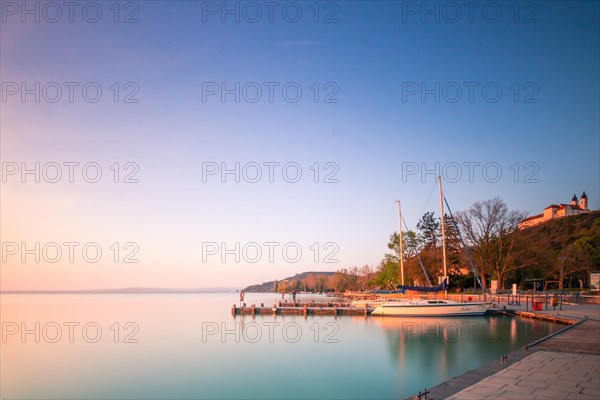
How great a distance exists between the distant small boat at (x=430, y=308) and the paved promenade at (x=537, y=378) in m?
24.6

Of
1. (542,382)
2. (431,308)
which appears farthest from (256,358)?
(431,308)

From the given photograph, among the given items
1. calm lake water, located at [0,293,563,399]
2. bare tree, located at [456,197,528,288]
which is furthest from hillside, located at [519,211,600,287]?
calm lake water, located at [0,293,563,399]

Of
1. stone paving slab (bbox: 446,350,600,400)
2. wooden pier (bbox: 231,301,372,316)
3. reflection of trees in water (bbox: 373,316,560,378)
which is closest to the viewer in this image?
stone paving slab (bbox: 446,350,600,400)

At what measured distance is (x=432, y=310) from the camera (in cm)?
4294

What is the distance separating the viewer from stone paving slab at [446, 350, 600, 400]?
32.7 ft

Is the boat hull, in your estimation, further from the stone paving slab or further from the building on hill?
the building on hill

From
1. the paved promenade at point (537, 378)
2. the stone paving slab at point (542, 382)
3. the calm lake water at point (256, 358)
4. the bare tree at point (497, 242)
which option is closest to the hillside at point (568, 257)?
the bare tree at point (497, 242)

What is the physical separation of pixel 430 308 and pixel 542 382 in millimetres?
33012

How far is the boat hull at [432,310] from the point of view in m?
41.2

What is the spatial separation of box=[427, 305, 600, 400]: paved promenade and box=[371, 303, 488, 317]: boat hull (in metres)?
24.6

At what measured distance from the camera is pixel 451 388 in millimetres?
10742

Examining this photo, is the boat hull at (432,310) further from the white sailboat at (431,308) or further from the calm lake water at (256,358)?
the calm lake water at (256,358)

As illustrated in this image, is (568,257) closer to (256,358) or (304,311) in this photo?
(304,311)

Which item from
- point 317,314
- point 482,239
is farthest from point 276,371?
point 482,239
